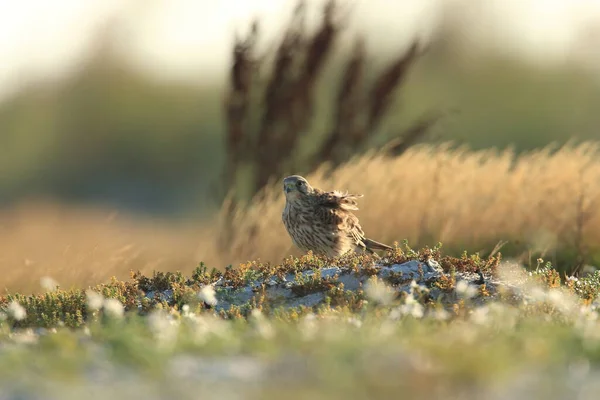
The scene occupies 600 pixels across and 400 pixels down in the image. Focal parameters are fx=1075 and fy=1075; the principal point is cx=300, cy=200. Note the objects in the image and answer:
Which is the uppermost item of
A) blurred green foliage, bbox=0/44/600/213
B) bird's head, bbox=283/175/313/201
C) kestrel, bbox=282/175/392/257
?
bird's head, bbox=283/175/313/201

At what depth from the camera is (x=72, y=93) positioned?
1206 inches

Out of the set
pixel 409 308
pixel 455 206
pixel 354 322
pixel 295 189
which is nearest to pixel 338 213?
pixel 295 189

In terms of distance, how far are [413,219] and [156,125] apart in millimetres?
21506

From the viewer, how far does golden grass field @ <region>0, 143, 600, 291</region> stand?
10.9 m

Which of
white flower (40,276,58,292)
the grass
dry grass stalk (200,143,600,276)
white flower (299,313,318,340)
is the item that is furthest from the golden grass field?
the grass

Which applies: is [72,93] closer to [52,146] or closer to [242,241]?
[52,146]

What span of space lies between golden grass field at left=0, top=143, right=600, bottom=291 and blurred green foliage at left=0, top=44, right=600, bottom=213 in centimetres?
1619

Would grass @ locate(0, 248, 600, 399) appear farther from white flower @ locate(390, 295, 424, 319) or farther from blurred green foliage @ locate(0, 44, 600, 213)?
blurred green foliage @ locate(0, 44, 600, 213)

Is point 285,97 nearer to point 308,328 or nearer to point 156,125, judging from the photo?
point 308,328

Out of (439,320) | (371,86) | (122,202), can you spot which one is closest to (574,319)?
(439,320)

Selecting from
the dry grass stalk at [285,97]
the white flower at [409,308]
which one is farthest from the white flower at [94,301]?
the dry grass stalk at [285,97]

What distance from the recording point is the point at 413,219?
11344mm

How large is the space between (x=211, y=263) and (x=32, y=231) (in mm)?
2158

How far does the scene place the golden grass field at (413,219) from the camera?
10859mm
